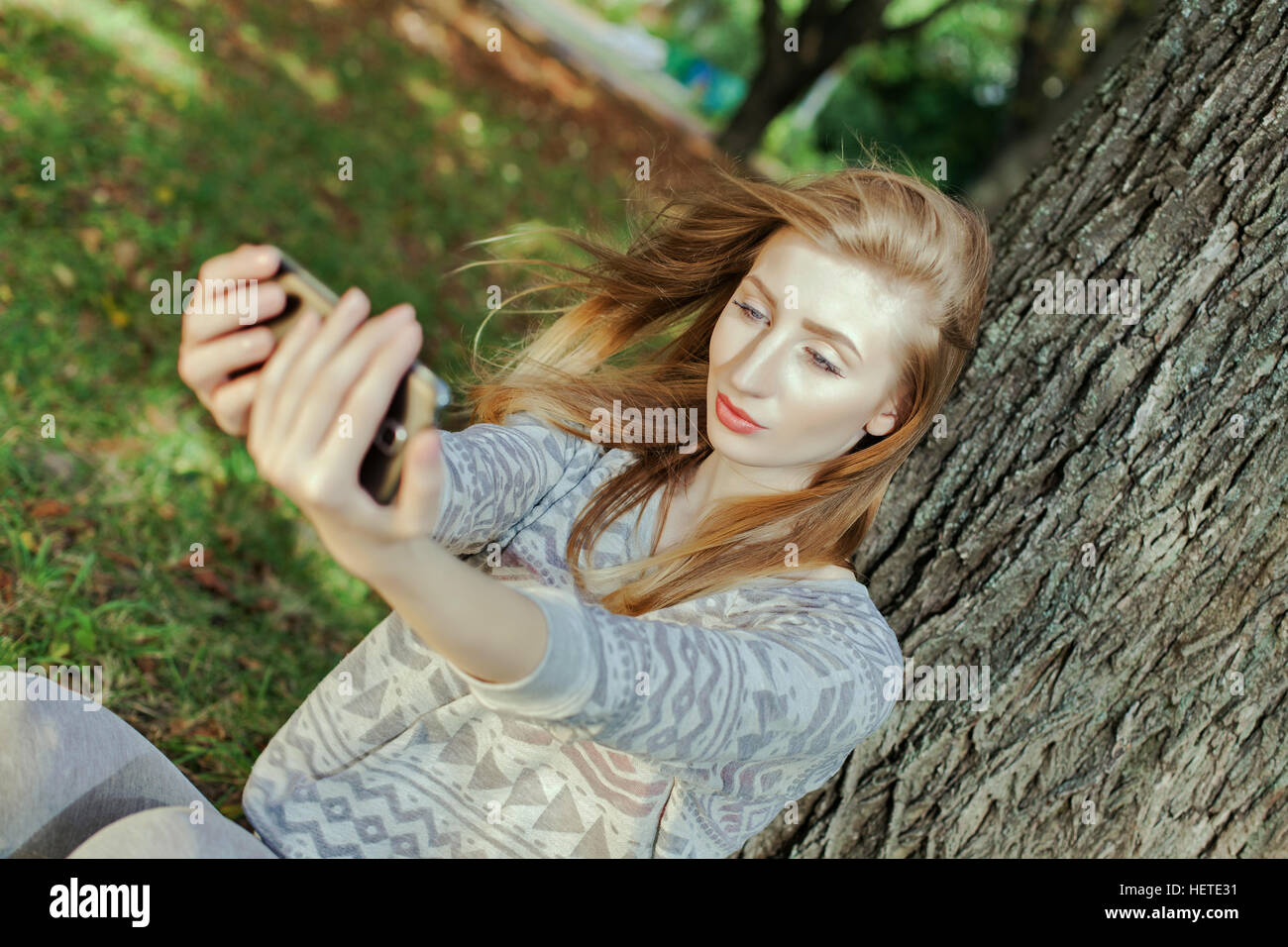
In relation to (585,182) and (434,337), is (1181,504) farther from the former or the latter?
(585,182)

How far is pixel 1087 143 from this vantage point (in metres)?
2.48

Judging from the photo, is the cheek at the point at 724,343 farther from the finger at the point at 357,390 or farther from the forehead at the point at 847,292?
the finger at the point at 357,390

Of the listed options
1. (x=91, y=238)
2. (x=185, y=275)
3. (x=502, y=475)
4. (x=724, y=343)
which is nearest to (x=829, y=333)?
(x=724, y=343)

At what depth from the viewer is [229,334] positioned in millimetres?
1344

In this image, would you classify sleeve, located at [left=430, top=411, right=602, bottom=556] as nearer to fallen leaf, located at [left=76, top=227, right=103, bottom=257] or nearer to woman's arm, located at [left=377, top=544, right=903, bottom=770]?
woman's arm, located at [left=377, top=544, right=903, bottom=770]

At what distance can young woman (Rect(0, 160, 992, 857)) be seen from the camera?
1.42 metres

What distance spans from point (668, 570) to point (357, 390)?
0.92 metres

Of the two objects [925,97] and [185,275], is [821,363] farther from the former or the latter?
[925,97]

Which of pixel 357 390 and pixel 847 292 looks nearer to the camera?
pixel 357 390

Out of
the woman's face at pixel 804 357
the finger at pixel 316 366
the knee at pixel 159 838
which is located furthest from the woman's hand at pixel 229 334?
the woman's face at pixel 804 357

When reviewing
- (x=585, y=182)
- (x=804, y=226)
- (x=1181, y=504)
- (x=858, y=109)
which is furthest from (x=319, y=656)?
(x=858, y=109)

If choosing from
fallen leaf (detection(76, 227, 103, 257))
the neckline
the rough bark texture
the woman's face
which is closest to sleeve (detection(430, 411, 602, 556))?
the neckline
